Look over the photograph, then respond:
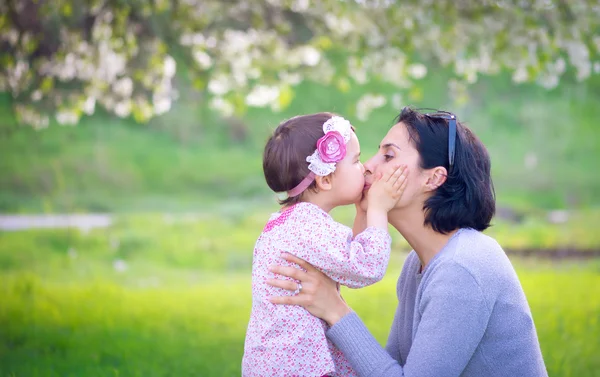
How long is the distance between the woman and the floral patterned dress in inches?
2.1

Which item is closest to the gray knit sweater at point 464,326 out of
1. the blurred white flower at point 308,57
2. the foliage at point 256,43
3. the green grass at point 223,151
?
the foliage at point 256,43

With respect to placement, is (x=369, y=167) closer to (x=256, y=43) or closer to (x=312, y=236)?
(x=312, y=236)

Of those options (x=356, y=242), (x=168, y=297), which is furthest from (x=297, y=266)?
(x=168, y=297)

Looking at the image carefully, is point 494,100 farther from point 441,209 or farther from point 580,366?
point 441,209

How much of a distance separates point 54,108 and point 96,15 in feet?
3.61

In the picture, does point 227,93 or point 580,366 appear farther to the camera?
point 227,93

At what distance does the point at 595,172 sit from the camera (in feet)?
41.2

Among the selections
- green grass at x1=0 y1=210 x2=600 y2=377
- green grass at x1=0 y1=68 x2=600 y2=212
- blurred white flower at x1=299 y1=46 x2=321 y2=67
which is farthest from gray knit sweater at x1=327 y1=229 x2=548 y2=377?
green grass at x1=0 y1=68 x2=600 y2=212

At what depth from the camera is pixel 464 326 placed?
7.96 ft

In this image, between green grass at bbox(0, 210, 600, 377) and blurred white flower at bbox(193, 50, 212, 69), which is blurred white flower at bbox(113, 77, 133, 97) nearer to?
blurred white flower at bbox(193, 50, 212, 69)

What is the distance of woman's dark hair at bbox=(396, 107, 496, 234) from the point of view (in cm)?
274

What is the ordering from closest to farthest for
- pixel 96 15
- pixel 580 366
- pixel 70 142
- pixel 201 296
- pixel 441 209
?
pixel 441 209, pixel 580 366, pixel 96 15, pixel 201 296, pixel 70 142

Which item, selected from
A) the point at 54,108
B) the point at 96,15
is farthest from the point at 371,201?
the point at 54,108

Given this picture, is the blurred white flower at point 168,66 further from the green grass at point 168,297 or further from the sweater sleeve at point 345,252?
the sweater sleeve at point 345,252
